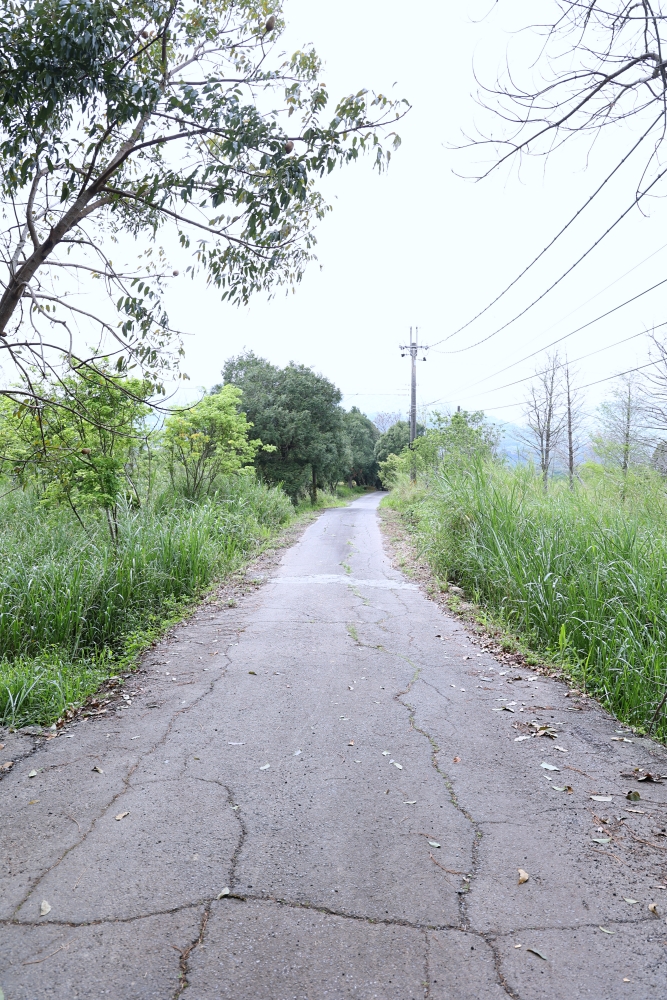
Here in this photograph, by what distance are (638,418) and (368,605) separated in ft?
77.1

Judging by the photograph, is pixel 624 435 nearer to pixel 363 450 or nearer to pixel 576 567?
pixel 576 567

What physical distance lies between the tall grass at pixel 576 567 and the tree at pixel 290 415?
62.8ft

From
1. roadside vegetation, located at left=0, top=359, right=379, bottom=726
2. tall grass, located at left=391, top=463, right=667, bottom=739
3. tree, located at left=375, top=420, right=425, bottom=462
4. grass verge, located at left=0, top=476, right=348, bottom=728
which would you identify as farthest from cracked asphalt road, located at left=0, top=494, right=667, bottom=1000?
tree, located at left=375, top=420, right=425, bottom=462

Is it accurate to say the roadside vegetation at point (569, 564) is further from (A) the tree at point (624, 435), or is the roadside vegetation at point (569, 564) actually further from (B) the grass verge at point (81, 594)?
(A) the tree at point (624, 435)

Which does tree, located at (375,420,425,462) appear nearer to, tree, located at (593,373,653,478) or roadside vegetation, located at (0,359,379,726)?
tree, located at (593,373,653,478)

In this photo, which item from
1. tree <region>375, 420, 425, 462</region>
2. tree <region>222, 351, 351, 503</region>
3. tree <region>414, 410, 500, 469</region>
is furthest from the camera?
tree <region>375, 420, 425, 462</region>

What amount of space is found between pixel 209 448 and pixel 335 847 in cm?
1264

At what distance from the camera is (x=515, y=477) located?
9.37m

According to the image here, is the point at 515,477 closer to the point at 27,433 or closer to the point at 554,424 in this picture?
the point at 27,433

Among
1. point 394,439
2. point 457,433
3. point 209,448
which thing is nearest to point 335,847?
point 209,448

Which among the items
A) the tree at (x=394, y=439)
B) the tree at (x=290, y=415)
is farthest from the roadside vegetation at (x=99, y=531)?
the tree at (x=394, y=439)

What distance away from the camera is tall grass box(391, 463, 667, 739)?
15.8ft

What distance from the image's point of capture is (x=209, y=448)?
14.8 m

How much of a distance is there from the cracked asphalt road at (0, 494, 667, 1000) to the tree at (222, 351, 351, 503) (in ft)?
79.0
